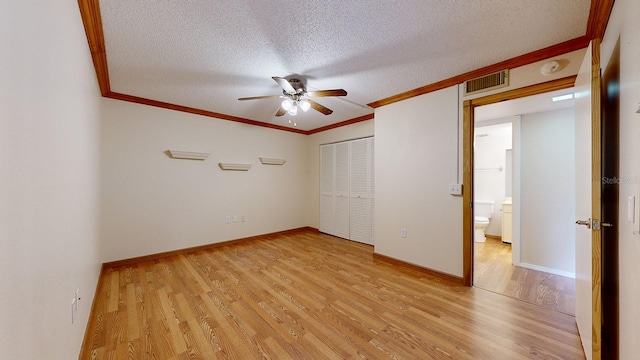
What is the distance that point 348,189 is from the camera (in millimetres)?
4535

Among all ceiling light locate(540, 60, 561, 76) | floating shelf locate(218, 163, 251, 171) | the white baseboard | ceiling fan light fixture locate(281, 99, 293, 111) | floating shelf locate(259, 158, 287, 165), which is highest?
ceiling light locate(540, 60, 561, 76)

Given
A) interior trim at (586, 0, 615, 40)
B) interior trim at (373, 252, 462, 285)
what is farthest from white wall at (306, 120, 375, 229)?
interior trim at (586, 0, 615, 40)

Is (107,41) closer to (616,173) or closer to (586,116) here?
(586,116)

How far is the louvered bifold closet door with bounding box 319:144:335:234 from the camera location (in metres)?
4.84

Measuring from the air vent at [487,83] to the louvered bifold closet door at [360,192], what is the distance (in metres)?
1.80

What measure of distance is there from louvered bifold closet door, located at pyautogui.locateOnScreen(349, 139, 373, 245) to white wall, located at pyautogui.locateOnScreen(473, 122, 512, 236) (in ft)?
6.85

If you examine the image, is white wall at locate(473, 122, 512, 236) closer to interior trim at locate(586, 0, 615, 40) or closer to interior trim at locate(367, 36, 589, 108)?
interior trim at locate(367, 36, 589, 108)

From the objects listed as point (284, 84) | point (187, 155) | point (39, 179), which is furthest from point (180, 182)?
point (39, 179)

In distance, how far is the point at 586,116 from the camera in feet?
4.87

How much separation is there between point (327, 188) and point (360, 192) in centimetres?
86

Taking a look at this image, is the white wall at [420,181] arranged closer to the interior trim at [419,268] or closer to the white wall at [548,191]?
the interior trim at [419,268]

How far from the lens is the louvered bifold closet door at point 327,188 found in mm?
4844

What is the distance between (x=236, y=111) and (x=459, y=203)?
3.43 m

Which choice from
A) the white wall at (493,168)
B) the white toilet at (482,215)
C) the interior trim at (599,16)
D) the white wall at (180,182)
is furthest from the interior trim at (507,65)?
the white wall at (180,182)
